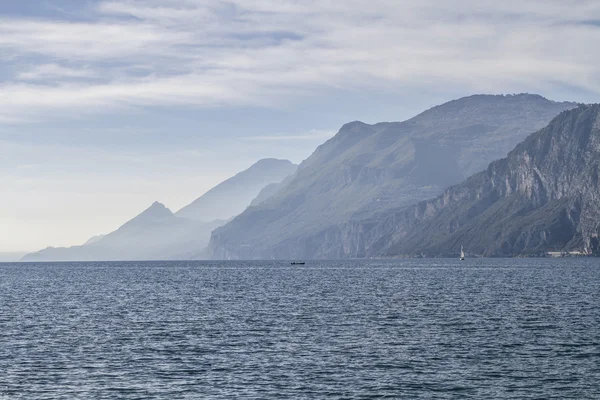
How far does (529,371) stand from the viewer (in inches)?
2985

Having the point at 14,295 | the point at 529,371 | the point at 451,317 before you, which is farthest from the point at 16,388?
the point at 14,295

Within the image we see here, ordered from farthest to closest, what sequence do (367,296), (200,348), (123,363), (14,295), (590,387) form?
(14,295) → (367,296) → (200,348) → (123,363) → (590,387)

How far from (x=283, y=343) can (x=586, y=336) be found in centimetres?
3520

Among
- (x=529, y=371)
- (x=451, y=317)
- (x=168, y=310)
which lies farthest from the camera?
(x=168, y=310)

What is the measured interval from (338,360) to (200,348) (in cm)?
1719

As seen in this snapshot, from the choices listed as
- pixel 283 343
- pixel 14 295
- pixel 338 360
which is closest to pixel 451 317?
pixel 283 343

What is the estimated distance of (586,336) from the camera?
319 ft

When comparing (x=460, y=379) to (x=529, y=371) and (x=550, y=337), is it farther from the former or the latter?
(x=550, y=337)

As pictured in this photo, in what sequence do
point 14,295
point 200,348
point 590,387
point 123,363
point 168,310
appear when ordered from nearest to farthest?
1. point 590,387
2. point 123,363
3. point 200,348
4. point 168,310
5. point 14,295

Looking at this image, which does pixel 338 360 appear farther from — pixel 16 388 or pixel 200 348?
pixel 16 388

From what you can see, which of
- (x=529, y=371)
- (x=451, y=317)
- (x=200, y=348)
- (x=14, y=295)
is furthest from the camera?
(x=14, y=295)

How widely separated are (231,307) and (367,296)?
34.7m

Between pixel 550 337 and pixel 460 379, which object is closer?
pixel 460 379

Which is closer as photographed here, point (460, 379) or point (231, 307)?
point (460, 379)
